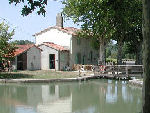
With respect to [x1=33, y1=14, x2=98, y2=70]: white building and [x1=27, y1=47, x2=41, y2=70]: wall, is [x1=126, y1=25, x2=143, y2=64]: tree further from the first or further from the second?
[x1=27, y1=47, x2=41, y2=70]: wall

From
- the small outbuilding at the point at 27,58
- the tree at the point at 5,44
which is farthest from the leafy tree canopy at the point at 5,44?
the small outbuilding at the point at 27,58

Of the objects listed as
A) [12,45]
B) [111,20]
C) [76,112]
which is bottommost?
[76,112]

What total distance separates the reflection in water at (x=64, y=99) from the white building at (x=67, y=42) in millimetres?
13966

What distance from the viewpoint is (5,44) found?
92.9ft

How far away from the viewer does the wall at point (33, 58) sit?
3669cm

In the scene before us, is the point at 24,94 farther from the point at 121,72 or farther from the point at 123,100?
the point at 121,72

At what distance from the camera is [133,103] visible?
16922mm

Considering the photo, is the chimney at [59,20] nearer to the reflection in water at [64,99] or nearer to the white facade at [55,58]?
the white facade at [55,58]

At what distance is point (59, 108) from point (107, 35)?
813 inches

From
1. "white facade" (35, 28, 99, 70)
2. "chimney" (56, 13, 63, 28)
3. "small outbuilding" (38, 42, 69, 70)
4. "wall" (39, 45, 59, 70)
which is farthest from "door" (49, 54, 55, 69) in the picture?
"chimney" (56, 13, 63, 28)

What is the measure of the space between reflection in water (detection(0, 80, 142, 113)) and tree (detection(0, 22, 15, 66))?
4.27m

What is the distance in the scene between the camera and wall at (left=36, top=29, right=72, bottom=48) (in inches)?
1556

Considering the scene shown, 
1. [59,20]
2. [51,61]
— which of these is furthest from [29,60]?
[59,20]

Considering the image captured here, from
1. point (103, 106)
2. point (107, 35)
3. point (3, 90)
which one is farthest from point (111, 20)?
point (103, 106)
